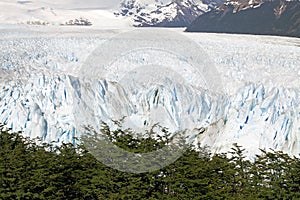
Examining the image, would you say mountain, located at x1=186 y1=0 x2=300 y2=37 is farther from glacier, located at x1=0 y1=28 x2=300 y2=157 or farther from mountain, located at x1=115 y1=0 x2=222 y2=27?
mountain, located at x1=115 y1=0 x2=222 y2=27

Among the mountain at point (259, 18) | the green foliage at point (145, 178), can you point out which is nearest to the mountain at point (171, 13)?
the mountain at point (259, 18)

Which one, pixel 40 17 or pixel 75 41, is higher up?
pixel 75 41

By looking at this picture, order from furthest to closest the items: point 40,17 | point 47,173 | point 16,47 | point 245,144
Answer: point 40,17, point 16,47, point 245,144, point 47,173

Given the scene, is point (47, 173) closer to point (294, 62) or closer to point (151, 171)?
point (151, 171)

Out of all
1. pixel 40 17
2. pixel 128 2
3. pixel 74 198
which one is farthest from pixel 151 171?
pixel 128 2

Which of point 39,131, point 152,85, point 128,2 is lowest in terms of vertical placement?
point 128,2

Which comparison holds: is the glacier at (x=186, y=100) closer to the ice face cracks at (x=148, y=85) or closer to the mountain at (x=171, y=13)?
the ice face cracks at (x=148, y=85)

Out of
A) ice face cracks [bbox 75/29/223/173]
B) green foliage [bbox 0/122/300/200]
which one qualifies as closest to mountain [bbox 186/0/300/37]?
ice face cracks [bbox 75/29/223/173]
